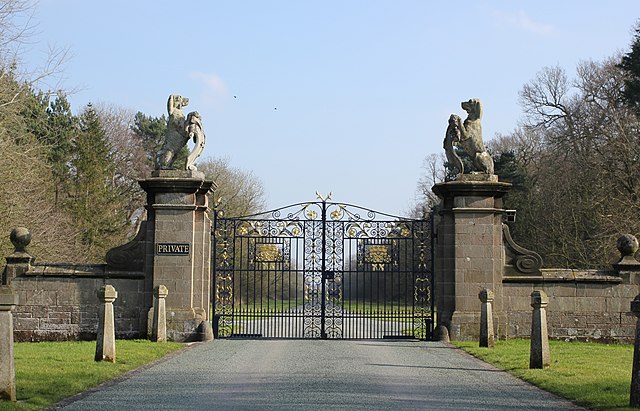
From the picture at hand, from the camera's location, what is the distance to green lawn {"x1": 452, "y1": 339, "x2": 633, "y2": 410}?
1048 cm

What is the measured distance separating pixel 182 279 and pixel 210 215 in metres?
1.94

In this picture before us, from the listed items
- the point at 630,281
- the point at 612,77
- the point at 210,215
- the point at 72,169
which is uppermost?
the point at 612,77

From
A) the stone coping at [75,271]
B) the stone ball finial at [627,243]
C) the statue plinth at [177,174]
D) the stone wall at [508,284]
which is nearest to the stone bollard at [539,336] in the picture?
the stone wall at [508,284]

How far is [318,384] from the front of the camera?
11.5 metres

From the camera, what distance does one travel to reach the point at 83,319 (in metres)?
19.0

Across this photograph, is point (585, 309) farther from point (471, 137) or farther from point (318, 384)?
point (318, 384)

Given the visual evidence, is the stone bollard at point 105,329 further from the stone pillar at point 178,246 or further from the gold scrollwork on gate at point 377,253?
the gold scrollwork on gate at point 377,253

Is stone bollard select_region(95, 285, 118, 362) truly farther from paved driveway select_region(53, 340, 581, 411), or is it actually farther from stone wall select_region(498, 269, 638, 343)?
stone wall select_region(498, 269, 638, 343)

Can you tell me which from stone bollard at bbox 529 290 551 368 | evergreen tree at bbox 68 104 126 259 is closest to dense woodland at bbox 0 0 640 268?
evergreen tree at bbox 68 104 126 259

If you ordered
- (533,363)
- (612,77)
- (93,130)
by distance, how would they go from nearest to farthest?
(533,363)
(612,77)
(93,130)

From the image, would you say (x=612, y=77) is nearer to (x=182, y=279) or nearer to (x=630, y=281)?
(x=630, y=281)

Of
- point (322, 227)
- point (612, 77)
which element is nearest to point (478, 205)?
point (322, 227)

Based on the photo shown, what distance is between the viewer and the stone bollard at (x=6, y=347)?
30.8 feet

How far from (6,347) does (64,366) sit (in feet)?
11.7
